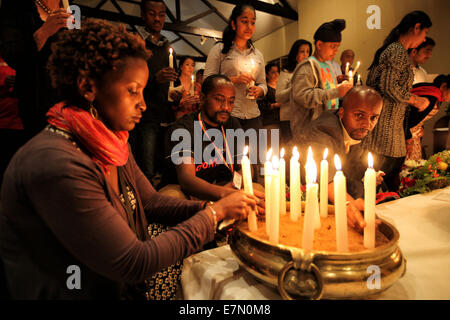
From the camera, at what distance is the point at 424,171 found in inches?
86.4

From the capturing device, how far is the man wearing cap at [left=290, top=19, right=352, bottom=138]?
9.75ft

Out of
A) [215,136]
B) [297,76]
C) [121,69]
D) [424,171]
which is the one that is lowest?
[424,171]

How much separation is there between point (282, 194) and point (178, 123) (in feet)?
5.07

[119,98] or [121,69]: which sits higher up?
[121,69]

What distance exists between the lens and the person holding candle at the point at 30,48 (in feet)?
5.51

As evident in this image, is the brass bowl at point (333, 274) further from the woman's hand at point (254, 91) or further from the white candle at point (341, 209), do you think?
the woman's hand at point (254, 91)

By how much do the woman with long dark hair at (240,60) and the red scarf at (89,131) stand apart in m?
2.26

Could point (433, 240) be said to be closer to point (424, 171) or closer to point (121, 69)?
point (424, 171)

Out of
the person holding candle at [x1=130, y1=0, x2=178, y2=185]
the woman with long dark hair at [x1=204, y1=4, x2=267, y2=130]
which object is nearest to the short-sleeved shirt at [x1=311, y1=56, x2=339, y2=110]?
the woman with long dark hair at [x1=204, y1=4, x2=267, y2=130]

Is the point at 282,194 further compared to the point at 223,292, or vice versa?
the point at 282,194

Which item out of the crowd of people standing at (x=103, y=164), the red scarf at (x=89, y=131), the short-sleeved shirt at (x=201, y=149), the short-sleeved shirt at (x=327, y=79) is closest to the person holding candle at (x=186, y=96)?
the crowd of people standing at (x=103, y=164)
